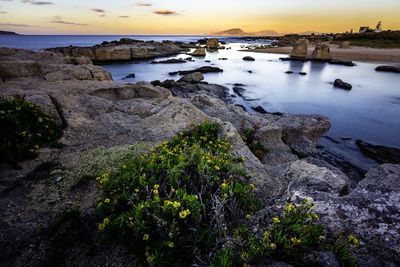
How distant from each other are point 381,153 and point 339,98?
15.7m

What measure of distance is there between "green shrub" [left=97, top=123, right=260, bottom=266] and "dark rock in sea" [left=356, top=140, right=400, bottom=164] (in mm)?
11728

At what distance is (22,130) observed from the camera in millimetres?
6078

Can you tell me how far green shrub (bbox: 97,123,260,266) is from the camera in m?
3.13

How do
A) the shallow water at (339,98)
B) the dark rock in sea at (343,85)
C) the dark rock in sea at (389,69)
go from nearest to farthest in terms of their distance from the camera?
the shallow water at (339,98) < the dark rock in sea at (343,85) < the dark rock in sea at (389,69)

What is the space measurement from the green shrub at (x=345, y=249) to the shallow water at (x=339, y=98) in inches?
439

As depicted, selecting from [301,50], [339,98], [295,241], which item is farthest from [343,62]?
[295,241]

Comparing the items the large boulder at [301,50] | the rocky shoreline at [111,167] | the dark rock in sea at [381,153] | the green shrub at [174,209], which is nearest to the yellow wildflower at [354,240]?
the rocky shoreline at [111,167]

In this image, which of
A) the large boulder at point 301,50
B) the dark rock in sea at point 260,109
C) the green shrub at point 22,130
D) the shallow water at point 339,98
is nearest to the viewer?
the green shrub at point 22,130

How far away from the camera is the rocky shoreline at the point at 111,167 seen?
3.22 m

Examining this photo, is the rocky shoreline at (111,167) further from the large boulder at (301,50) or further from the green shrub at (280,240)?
the large boulder at (301,50)

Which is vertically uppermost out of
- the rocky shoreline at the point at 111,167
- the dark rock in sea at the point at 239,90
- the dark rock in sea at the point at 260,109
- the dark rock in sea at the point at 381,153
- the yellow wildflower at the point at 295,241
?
the yellow wildflower at the point at 295,241

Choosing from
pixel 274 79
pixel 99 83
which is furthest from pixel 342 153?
pixel 274 79

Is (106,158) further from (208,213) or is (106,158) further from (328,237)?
(328,237)

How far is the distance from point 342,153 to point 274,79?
987 inches
